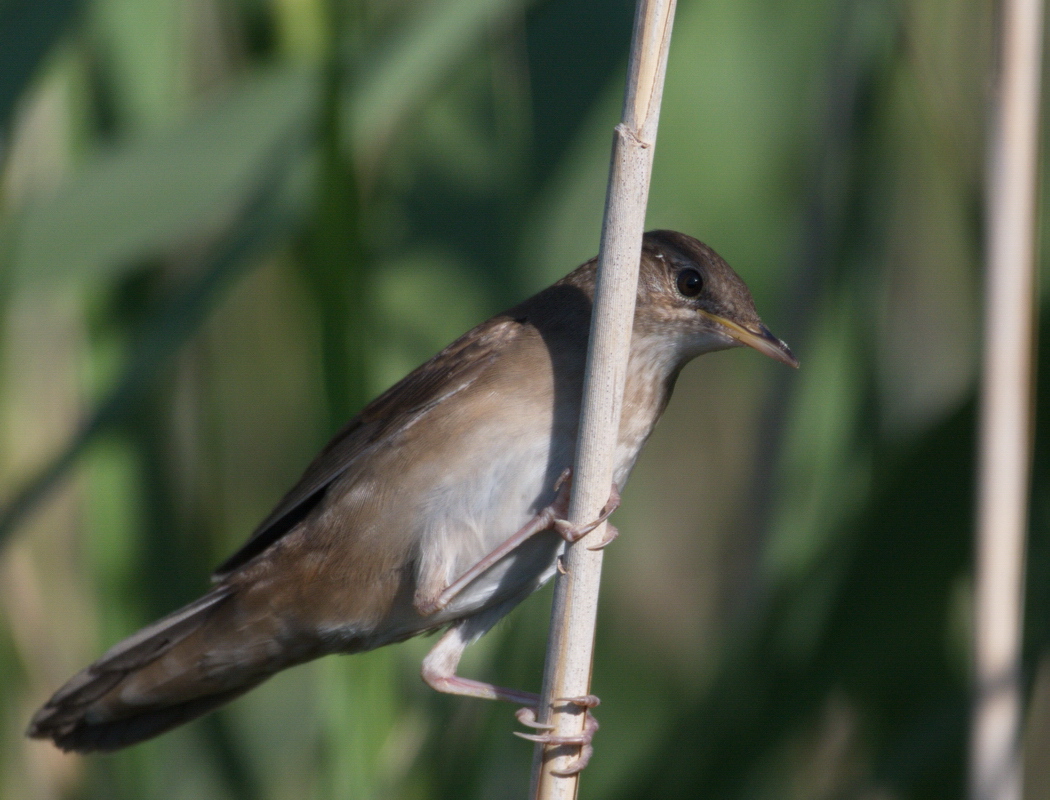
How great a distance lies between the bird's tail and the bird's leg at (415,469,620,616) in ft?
1.31

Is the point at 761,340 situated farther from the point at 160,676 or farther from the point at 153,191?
the point at 160,676

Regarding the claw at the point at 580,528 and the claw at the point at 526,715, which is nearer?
the claw at the point at 580,528

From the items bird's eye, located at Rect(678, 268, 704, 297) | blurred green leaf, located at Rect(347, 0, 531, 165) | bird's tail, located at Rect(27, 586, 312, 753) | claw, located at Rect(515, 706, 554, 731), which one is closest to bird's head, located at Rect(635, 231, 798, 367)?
bird's eye, located at Rect(678, 268, 704, 297)

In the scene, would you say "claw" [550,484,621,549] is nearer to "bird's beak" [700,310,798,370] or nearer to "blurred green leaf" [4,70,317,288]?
"bird's beak" [700,310,798,370]

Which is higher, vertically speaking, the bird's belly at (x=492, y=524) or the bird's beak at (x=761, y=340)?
the bird's beak at (x=761, y=340)

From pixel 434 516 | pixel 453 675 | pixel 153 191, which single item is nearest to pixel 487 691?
pixel 453 675

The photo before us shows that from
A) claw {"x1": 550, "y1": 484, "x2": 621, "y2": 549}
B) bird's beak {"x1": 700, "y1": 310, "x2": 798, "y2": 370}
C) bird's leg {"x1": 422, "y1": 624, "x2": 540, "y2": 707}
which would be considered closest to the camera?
claw {"x1": 550, "y1": 484, "x2": 621, "y2": 549}

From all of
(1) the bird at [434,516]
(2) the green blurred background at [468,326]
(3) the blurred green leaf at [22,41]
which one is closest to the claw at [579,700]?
(1) the bird at [434,516]

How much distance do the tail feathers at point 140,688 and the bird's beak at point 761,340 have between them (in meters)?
1.10

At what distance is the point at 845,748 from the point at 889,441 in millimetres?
702

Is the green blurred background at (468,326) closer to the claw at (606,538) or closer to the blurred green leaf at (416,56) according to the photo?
the blurred green leaf at (416,56)

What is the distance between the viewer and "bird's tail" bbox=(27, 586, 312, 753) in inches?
91.8

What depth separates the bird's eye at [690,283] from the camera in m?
2.18

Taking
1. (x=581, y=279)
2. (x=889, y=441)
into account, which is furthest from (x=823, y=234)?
(x=581, y=279)
